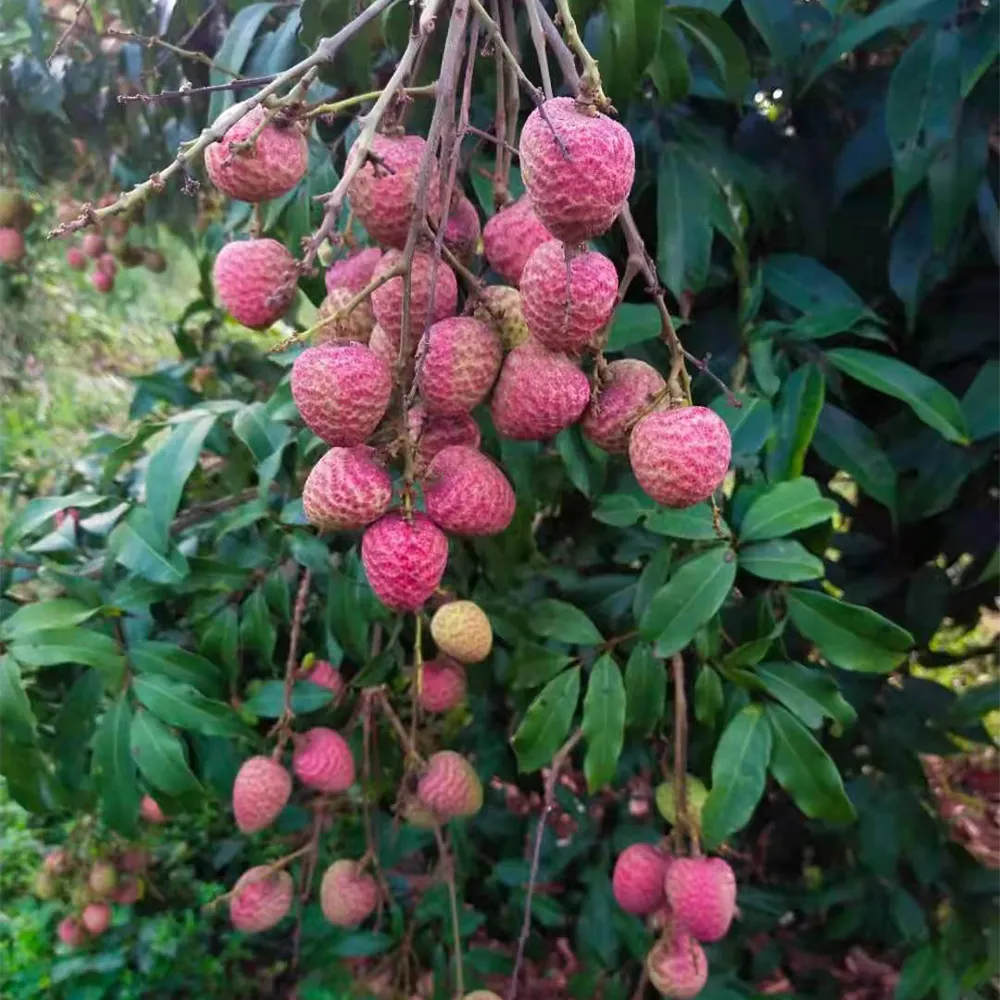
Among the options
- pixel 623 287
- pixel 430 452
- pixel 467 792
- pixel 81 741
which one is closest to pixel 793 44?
pixel 623 287

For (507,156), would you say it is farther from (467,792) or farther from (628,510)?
(467,792)

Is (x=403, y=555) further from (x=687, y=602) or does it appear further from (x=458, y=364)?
(x=687, y=602)

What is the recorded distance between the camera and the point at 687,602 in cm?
68

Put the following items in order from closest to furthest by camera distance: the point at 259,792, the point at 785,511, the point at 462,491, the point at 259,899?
the point at 462,491
the point at 785,511
the point at 259,792
the point at 259,899

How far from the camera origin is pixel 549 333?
451 millimetres

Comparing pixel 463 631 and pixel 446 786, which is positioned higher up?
pixel 463 631

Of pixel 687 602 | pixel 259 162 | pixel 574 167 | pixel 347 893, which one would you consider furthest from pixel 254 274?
pixel 347 893

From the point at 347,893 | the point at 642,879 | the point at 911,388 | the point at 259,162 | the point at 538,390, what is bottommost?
the point at 347,893

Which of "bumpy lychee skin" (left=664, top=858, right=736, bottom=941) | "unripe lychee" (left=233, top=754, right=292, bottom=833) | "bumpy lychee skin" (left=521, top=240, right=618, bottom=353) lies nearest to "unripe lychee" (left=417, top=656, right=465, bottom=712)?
"unripe lychee" (left=233, top=754, right=292, bottom=833)

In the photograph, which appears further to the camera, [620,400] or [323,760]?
[323,760]

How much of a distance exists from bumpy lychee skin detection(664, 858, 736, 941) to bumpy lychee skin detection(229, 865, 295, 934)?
1.34 ft

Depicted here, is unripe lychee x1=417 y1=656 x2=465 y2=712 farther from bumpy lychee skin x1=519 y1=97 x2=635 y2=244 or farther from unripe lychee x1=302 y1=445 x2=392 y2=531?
bumpy lychee skin x1=519 y1=97 x2=635 y2=244

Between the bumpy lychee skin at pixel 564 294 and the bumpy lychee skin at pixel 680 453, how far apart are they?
0.20 ft

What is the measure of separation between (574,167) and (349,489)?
0.20 meters
